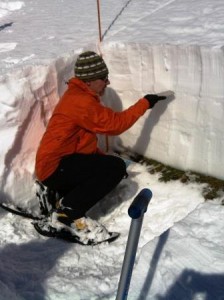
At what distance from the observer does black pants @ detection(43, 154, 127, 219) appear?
3.94 meters

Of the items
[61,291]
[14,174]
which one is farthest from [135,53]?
[61,291]

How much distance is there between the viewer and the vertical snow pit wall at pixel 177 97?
3.98m

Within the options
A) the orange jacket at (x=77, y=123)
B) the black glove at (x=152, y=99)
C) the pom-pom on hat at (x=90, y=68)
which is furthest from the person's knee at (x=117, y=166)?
the pom-pom on hat at (x=90, y=68)

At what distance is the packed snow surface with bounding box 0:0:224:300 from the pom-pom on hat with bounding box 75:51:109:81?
649 mm

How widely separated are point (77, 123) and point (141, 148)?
1181 mm

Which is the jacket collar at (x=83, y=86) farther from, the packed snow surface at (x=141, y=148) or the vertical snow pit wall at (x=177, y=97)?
the vertical snow pit wall at (x=177, y=97)

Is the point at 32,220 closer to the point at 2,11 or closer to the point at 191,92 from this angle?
the point at 191,92

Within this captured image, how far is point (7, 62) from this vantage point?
4.79 meters

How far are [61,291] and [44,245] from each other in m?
0.74

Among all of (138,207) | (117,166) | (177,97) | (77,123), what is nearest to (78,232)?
(117,166)

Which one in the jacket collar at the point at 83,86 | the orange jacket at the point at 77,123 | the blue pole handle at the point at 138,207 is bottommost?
the orange jacket at the point at 77,123

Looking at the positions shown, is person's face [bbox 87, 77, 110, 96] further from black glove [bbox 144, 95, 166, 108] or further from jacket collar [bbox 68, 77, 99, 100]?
black glove [bbox 144, 95, 166, 108]

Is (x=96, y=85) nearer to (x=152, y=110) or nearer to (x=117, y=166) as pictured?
(x=117, y=166)

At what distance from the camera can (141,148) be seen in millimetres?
4898
